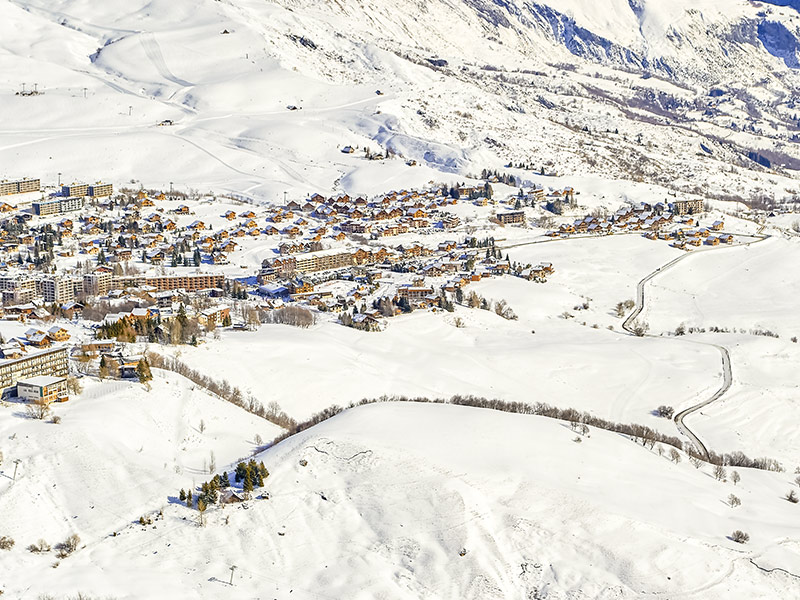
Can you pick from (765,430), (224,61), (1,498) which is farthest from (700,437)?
(224,61)

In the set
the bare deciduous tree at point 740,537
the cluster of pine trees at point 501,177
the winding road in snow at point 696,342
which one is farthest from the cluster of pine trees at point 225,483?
the cluster of pine trees at point 501,177

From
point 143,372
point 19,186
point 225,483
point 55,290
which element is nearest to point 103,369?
point 143,372

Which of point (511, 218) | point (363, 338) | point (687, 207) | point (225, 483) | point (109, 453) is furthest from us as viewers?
point (687, 207)

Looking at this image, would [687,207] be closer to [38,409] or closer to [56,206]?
[56,206]

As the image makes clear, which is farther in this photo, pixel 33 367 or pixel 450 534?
pixel 33 367

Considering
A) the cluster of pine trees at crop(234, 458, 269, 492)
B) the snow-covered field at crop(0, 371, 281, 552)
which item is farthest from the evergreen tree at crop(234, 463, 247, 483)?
the snow-covered field at crop(0, 371, 281, 552)

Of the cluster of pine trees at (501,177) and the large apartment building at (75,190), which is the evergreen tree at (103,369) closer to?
the large apartment building at (75,190)

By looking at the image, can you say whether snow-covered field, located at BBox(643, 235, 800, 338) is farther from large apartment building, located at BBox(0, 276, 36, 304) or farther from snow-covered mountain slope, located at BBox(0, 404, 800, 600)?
large apartment building, located at BBox(0, 276, 36, 304)
